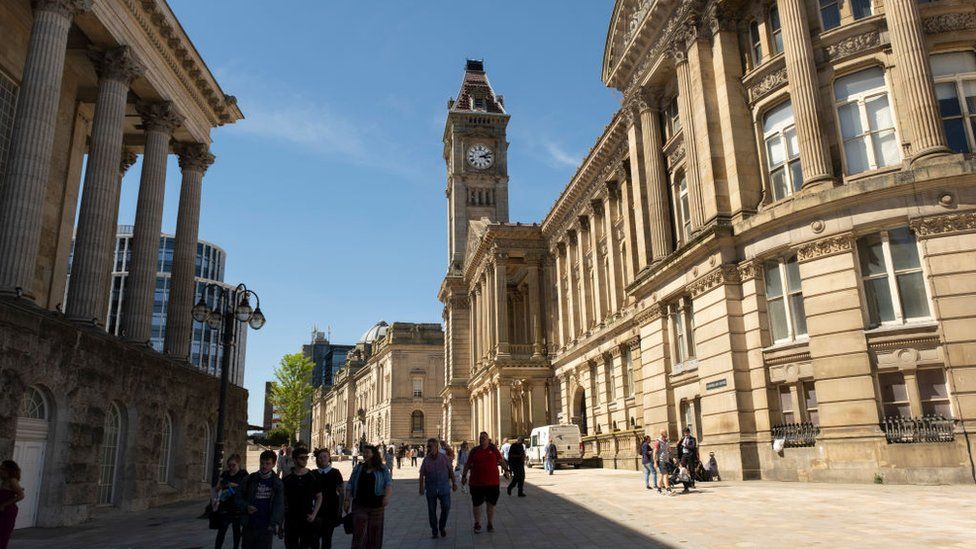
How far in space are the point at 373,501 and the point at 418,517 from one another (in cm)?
753

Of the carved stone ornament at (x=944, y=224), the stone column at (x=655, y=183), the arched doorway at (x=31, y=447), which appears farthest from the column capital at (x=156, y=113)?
the carved stone ornament at (x=944, y=224)

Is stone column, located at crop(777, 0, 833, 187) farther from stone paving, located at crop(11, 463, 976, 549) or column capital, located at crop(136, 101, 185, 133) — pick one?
column capital, located at crop(136, 101, 185, 133)

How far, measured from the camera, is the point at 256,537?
8.82 meters

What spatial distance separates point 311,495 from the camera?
9000 mm

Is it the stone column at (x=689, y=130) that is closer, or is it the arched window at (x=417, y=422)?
the stone column at (x=689, y=130)

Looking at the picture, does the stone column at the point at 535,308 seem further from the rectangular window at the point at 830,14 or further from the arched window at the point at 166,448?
the rectangular window at the point at 830,14

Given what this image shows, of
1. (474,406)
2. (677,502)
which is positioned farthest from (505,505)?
(474,406)

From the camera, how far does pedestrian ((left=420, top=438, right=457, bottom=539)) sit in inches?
499

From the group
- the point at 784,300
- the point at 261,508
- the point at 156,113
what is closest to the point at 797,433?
the point at 784,300

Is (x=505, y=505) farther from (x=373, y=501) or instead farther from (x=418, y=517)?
(x=373, y=501)

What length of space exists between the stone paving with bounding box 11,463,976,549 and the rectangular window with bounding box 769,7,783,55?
45.6 feet

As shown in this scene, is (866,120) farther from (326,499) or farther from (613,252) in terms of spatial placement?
(613,252)

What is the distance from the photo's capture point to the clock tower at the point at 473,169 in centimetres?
8581

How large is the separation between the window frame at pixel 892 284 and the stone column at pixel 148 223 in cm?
2382
